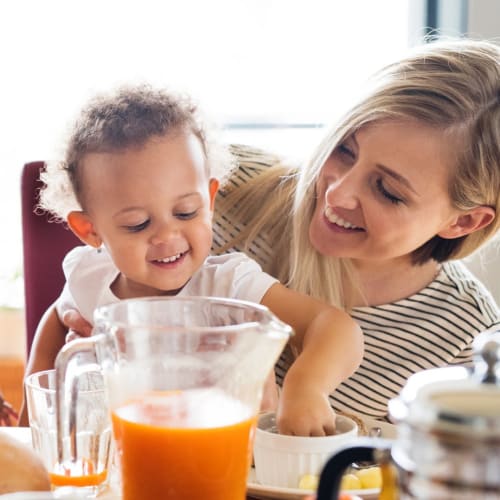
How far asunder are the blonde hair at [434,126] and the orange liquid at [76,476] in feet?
2.23

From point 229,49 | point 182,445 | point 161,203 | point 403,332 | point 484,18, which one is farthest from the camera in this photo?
point 229,49

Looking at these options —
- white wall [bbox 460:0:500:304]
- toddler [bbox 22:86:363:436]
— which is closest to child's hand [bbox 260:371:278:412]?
toddler [bbox 22:86:363:436]

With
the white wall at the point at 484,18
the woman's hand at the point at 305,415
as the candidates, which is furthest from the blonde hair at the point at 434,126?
the white wall at the point at 484,18

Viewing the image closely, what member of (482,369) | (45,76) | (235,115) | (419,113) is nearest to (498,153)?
(419,113)

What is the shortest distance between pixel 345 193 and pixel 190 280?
0.88ft

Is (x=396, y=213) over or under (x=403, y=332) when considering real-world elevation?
over

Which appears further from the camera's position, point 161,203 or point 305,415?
point 161,203

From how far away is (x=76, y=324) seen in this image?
54.4 inches

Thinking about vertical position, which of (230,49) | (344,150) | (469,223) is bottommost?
(469,223)

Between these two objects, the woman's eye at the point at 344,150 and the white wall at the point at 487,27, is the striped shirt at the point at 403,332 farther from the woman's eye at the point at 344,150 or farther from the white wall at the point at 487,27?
the white wall at the point at 487,27

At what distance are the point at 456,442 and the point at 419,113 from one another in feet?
3.13

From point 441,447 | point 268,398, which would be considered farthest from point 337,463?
point 268,398

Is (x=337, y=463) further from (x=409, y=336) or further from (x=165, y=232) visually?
(x=409, y=336)

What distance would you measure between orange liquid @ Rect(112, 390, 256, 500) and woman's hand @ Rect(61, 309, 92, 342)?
0.65 m
